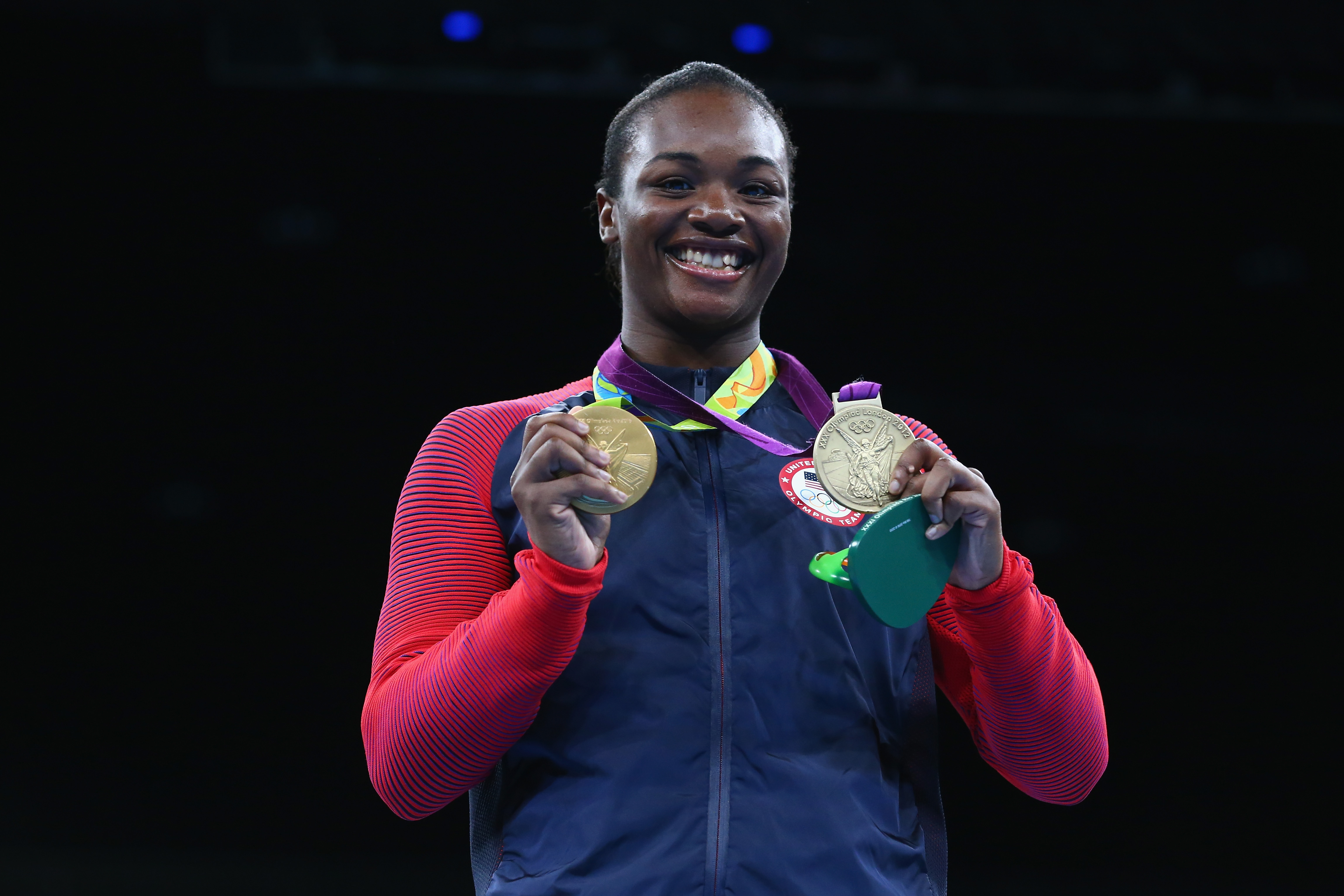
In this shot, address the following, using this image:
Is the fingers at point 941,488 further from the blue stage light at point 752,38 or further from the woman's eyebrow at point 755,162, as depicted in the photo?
the blue stage light at point 752,38

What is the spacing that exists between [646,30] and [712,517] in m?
2.31

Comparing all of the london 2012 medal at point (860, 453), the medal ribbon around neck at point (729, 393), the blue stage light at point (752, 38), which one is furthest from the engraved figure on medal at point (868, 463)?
the blue stage light at point (752, 38)

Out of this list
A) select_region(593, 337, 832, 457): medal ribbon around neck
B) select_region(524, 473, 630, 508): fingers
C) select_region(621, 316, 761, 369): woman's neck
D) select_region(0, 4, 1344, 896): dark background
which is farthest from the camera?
select_region(0, 4, 1344, 896): dark background

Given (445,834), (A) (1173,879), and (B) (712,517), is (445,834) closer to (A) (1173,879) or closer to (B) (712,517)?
(A) (1173,879)

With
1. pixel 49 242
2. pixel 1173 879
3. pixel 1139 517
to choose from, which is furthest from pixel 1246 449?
pixel 49 242

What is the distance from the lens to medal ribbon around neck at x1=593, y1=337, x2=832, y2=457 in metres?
1.25

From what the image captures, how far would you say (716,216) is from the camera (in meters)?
1.30

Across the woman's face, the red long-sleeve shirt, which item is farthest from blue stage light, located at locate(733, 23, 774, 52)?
the red long-sleeve shirt

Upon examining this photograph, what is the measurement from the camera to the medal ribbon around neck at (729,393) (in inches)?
49.3

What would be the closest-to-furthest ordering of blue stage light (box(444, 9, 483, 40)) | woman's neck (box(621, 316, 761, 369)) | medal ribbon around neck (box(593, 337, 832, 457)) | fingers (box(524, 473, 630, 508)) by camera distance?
fingers (box(524, 473, 630, 508)) → medal ribbon around neck (box(593, 337, 832, 457)) → woman's neck (box(621, 316, 761, 369)) → blue stage light (box(444, 9, 483, 40))

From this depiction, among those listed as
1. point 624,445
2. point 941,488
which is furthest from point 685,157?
point 941,488

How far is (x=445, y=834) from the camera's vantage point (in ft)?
11.5

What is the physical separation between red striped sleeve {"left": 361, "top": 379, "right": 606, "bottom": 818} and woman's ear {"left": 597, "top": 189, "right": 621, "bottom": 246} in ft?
0.98

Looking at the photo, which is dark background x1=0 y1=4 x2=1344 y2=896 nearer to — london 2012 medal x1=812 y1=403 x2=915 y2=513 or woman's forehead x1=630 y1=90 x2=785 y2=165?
woman's forehead x1=630 y1=90 x2=785 y2=165
